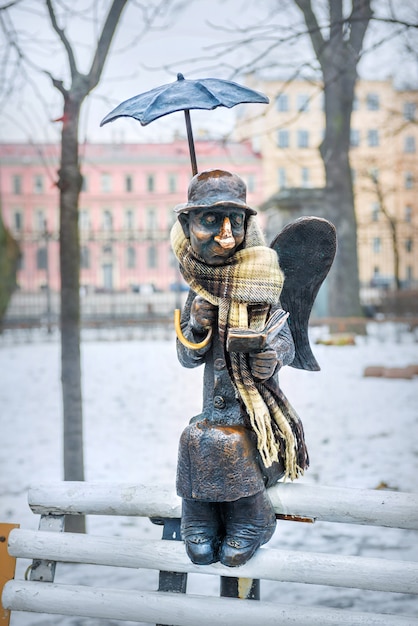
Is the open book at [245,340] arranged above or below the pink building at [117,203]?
below

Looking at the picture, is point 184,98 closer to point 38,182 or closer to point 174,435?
point 174,435

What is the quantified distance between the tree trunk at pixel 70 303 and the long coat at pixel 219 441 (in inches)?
63.2

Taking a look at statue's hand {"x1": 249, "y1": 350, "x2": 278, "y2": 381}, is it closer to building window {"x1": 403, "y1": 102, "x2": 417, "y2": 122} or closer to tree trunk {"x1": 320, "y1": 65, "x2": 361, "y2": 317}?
tree trunk {"x1": 320, "y1": 65, "x2": 361, "y2": 317}

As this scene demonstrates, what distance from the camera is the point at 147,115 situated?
6.69ft

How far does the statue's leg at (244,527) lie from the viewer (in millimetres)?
2053

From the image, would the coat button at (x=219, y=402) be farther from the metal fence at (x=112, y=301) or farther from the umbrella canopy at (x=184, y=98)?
the metal fence at (x=112, y=301)

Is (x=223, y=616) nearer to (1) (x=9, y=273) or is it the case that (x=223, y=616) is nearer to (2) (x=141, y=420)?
(2) (x=141, y=420)

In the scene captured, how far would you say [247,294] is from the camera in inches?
80.0

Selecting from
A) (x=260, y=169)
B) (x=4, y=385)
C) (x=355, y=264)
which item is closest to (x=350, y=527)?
(x=4, y=385)

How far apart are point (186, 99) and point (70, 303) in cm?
184

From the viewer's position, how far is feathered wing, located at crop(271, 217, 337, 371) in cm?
221

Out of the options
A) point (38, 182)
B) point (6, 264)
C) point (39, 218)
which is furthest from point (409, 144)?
point (6, 264)

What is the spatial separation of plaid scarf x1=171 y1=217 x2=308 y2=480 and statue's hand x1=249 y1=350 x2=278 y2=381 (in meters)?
0.04

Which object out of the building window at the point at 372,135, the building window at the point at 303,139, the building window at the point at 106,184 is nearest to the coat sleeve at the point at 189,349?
the building window at the point at 372,135
